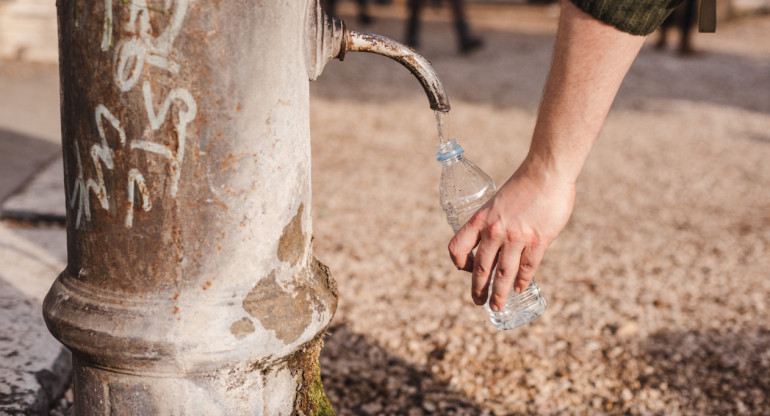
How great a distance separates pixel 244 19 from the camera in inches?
49.9

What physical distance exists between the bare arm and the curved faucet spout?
0.85ft

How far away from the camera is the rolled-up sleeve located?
1.24 metres

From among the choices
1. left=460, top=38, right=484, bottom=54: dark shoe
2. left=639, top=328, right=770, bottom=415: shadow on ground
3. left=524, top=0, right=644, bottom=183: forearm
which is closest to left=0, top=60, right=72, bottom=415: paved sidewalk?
left=524, top=0, right=644, bottom=183: forearm

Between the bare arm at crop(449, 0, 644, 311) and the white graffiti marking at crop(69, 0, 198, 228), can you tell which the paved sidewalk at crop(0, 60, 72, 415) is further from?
the bare arm at crop(449, 0, 644, 311)

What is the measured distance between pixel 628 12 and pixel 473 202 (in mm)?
1105

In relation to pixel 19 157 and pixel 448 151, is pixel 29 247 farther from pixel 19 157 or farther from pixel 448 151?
pixel 448 151

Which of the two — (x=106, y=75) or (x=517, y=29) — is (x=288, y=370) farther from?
(x=517, y=29)

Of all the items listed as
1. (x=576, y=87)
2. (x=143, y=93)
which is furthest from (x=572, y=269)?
(x=143, y=93)

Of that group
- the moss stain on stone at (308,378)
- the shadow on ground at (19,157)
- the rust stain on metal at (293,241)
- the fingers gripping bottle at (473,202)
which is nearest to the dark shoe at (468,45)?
the shadow on ground at (19,157)

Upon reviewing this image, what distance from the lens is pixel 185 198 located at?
132cm

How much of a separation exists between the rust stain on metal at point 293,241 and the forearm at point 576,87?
488mm

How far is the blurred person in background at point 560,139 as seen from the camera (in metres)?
1.28

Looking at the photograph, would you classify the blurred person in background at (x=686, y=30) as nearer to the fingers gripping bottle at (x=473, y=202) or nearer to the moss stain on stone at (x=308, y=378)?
the fingers gripping bottle at (x=473, y=202)

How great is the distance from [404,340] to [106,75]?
204cm
